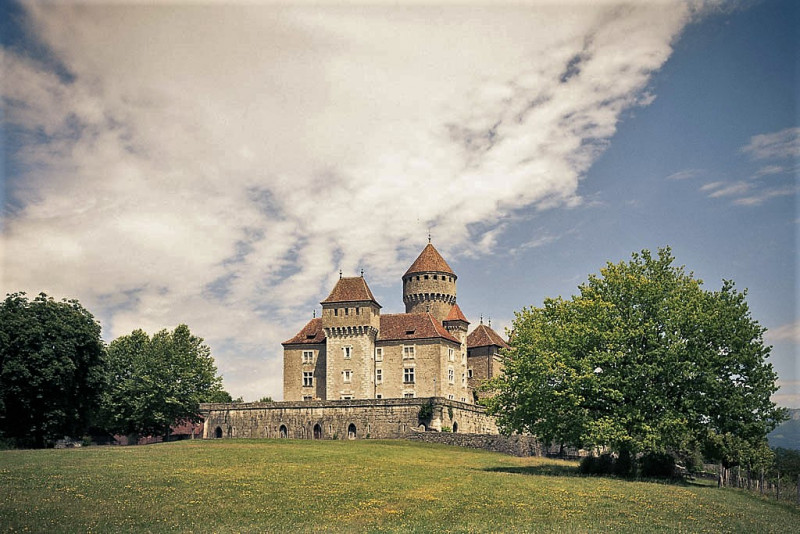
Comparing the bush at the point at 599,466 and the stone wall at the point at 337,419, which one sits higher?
the stone wall at the point at 337,419

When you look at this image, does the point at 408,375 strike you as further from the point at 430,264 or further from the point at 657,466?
the point at 657,466

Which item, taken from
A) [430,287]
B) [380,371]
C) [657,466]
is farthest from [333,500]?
[430,287]

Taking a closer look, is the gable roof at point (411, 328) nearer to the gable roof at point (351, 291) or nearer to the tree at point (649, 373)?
the gable roof at point (351, 291)

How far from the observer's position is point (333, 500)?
2875 centimetres

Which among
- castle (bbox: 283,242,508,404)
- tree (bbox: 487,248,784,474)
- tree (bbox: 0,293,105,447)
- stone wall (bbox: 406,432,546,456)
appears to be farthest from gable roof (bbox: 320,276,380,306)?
tree (bbox: 487,248,784,474)

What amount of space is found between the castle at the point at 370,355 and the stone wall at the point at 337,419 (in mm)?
6320

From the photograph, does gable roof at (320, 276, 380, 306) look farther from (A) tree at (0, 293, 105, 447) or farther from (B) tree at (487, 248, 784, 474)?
(B) tree at (487, 248, 784, 474)

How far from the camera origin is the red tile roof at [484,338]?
330 feet

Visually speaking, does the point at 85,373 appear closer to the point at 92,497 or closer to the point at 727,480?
the point at 92,497

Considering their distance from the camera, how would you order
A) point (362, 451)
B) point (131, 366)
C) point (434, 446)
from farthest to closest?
point (131, 366) < point (434, 446) < point (362, 451)

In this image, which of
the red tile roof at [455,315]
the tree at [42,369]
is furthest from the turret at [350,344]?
the tree at [42,369]

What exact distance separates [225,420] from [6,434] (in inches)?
1173

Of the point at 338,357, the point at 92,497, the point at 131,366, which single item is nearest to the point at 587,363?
the point at 92,497

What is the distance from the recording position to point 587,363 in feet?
146
